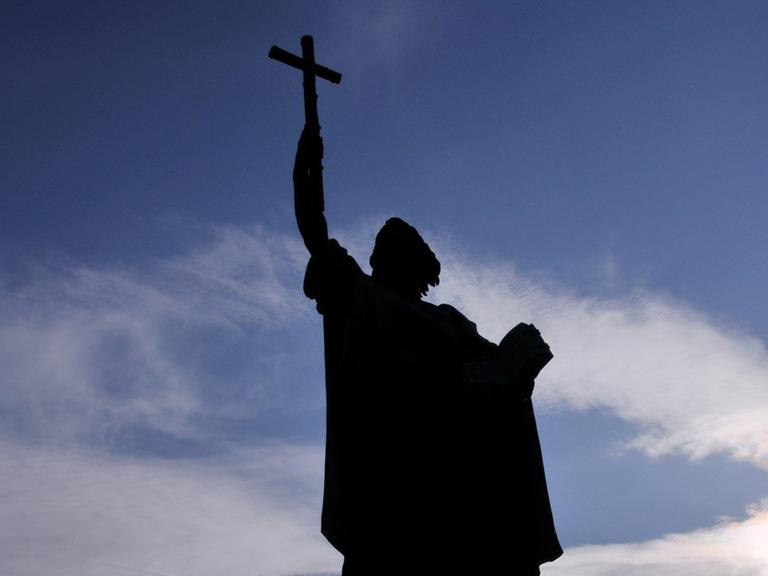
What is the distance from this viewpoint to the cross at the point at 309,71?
7086 millimetres

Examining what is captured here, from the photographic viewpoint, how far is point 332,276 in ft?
21.9

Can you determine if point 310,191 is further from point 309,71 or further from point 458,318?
point 458,318

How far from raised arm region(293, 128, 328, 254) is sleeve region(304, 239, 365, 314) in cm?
9

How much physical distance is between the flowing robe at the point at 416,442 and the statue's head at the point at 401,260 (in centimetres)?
45

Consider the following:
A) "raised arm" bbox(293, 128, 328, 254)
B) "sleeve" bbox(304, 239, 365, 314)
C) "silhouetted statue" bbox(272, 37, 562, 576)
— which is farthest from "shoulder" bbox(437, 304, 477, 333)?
"raised arm" bbox(293, 128, 328, 254)

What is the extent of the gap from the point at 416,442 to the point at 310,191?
2.07 meters

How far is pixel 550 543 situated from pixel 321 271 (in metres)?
2.60

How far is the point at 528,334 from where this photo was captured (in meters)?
6.55

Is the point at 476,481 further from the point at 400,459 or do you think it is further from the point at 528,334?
the point at 528,334

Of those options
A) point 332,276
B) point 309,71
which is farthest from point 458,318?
point 309,71

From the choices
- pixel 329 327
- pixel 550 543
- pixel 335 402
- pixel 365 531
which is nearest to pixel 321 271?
pixel 329 327

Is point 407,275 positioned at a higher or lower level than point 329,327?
higher

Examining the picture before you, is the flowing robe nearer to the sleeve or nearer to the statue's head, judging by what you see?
the sleeve

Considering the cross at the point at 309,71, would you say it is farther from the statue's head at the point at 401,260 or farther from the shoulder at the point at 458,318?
the shoulder at the point at 458,318
